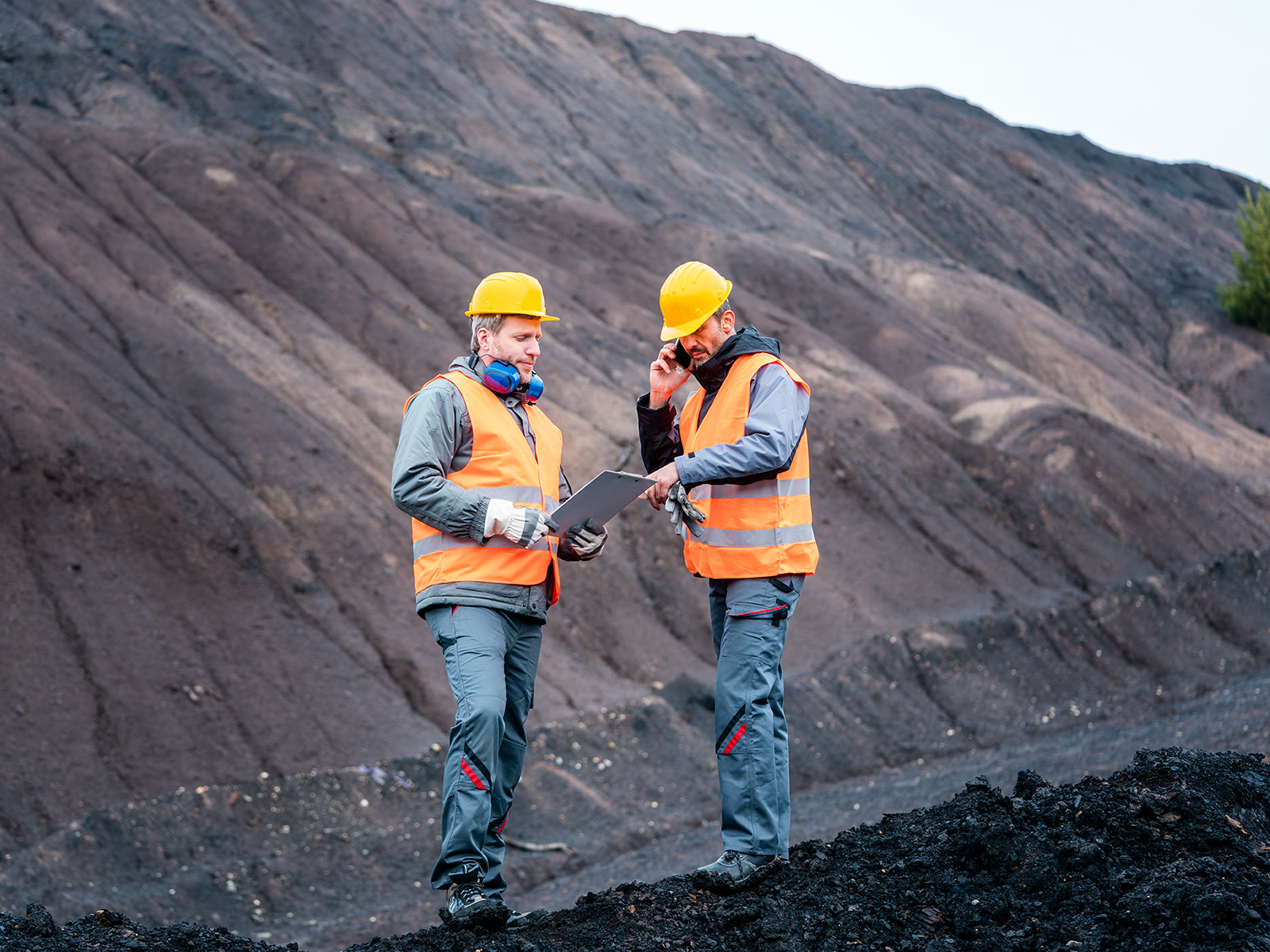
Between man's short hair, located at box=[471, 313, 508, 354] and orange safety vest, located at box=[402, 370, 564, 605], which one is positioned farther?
man's short hair, located at box=[471, 313, 508, 354]

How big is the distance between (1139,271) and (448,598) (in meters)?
34.8

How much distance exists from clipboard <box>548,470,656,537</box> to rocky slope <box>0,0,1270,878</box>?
506 cm

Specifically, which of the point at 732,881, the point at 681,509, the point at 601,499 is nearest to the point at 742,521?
the point at 681,509

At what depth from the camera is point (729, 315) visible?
196 inches

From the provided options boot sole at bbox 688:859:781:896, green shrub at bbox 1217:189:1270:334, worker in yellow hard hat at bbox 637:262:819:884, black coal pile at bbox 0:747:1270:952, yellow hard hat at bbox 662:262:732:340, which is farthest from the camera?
green shrub at bbox 1217:189:1270:334

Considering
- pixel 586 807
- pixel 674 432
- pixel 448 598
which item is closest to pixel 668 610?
pixel 586 807

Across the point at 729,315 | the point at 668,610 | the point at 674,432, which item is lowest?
the point at 668,610

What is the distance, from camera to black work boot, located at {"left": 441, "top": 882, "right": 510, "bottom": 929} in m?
3.83

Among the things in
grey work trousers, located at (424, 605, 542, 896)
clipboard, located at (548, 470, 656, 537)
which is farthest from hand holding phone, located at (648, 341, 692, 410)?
grey work trousers, located at (424, 605, 542, 896)

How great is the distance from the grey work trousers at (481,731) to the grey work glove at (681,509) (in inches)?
28.9

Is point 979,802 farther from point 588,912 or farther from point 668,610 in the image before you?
point 668,610

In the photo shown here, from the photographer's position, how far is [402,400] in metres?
13.9

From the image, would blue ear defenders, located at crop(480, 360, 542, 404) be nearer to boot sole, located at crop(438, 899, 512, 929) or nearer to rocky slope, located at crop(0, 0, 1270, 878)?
boot sole, located at crop(438, 899, 512, 929)

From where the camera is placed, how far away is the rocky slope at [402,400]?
9.18 metres
